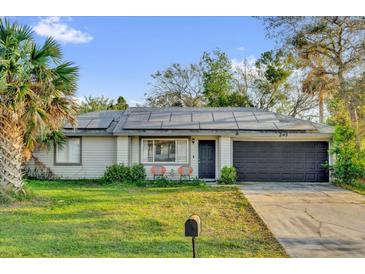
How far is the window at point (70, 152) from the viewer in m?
13.9

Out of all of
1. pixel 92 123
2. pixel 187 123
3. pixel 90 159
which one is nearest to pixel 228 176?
pixel 187 123

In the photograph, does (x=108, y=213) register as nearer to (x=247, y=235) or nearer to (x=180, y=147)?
(x=247, y=235)

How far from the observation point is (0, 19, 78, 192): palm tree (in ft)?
26.6

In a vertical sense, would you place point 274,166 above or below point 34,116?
below

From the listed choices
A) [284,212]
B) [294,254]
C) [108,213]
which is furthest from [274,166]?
[294,254]

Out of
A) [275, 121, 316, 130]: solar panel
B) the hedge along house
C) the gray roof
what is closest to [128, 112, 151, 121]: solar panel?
the gray roof

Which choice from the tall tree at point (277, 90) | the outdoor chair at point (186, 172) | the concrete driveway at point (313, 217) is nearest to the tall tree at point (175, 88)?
the tall tree at point (277, 90)

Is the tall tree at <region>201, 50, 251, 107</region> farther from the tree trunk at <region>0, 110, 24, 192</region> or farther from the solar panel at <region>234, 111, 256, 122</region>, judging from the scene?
the tree trunk at <region>0, 110, 24, 192</region>

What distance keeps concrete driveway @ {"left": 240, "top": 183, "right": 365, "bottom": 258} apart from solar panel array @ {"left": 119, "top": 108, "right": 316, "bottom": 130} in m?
2.68

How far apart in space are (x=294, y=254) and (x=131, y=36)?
5836 millimetres

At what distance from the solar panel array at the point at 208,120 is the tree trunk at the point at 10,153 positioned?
16.5ft

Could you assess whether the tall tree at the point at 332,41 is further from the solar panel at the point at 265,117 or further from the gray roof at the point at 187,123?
the solar panel at the point at 265,117
